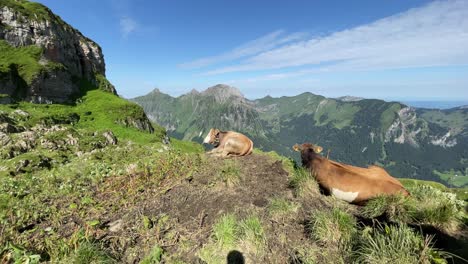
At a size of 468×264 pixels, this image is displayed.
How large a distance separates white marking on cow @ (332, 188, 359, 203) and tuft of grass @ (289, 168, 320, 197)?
52 cm

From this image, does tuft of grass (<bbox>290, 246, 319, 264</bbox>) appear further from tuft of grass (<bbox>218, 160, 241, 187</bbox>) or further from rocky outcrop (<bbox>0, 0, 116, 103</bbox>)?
rocky outcrop (<bbox>0, 0, 116, 103</bbox>)

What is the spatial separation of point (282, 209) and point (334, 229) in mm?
1591

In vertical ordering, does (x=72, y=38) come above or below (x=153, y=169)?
above

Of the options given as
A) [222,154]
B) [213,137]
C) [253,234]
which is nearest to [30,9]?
[213,137]

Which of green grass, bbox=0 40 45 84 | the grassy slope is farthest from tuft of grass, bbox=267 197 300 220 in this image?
the grassy slope

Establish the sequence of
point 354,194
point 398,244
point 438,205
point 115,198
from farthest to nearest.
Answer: point 115,198
point 354,194
point 438,205
point 398,244

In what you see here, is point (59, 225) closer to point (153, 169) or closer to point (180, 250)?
point (180, 250)

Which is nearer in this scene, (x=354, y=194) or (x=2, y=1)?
(x=354, y=194)

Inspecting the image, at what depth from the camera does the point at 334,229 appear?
5.79 m

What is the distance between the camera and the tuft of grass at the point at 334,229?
556 centimetres

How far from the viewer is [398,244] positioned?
447 centimetres

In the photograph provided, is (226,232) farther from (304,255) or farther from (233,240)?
(304,255)

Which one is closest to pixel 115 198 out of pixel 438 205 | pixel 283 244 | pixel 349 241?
pixel 283 244

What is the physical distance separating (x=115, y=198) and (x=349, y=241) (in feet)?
24.0
